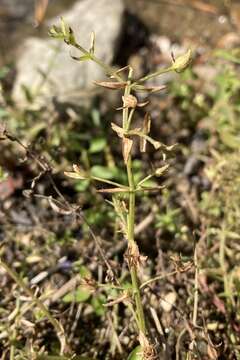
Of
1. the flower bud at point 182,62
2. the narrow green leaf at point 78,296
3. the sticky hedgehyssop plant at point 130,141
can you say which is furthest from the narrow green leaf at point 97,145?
the flower bud at point 182,62

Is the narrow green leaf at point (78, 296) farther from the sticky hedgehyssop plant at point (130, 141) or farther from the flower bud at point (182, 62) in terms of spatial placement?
→ the flower bud at point (182, 62)

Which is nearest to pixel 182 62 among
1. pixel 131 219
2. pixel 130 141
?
pixel 130 141

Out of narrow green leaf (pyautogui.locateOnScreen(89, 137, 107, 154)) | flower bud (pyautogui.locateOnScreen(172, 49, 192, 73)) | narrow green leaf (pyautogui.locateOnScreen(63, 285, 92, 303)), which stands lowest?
narrow green leaf (pyautogui.locateOnScreen(63, 285, 92, 303))

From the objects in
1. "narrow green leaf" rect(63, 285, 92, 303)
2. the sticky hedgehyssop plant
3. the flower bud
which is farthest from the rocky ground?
the flower bud

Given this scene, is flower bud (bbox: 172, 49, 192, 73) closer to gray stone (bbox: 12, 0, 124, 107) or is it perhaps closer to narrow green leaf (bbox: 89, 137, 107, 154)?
narrow green leaf (bbox: 89, 137, 107, 154)

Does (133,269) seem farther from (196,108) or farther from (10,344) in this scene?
(196,108)

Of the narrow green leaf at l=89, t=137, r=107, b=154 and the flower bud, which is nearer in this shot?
the flower bud

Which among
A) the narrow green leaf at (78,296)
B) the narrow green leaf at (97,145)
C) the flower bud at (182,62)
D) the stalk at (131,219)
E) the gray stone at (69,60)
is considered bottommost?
the narrow green leaf at (78,296)

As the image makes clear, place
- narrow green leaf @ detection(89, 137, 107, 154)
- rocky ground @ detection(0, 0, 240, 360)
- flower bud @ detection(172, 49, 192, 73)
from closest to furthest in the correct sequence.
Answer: flower bud @ detection(172, 49, 192, 73) < rocky ground @ detection(0, 0, 240, 360) < narrow green leaf @ detection(89, 137, 107, 154)

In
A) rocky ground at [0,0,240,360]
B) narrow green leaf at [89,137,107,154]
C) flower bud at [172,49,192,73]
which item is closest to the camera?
flower bud at [172,49,192,73]

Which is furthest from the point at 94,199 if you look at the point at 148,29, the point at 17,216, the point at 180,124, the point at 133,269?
the point at 148,29
